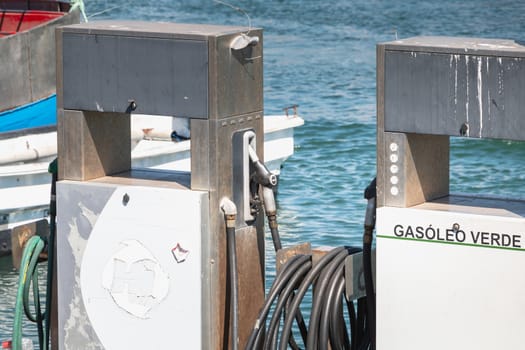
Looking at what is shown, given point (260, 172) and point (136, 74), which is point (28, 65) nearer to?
point (136, 74)

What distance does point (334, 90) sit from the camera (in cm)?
2039

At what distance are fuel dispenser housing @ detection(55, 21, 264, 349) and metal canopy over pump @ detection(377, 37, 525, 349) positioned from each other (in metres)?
0.68

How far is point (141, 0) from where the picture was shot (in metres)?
33.4

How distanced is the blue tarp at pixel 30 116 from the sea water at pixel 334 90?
68.6 inches

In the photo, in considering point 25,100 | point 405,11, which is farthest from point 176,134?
point 405,11

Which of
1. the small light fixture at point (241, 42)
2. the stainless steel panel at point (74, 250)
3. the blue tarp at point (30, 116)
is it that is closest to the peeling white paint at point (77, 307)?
the stainless steel panel at point (74, 250)

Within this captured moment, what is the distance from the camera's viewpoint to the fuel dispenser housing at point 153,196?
5355 millimetres

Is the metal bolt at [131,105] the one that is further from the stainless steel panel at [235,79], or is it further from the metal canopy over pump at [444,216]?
the metal canopy over pump at [444,216]

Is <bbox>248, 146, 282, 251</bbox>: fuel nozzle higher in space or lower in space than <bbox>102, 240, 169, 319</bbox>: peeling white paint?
higher

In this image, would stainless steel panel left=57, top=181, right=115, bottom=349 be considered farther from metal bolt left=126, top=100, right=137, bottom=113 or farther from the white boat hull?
the white boat hull

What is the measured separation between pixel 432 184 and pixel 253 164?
29.8 inches

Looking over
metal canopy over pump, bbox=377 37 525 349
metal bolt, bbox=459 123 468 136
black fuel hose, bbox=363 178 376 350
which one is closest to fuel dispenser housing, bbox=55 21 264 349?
black fuel hose, bbox=363 178 376 350

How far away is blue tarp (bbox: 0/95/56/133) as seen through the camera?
1336 cm

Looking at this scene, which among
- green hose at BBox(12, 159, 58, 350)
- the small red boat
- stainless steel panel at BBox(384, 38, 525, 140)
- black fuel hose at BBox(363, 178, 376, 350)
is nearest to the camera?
stainless steel panel at BBox(384, 38, 525, 140)
